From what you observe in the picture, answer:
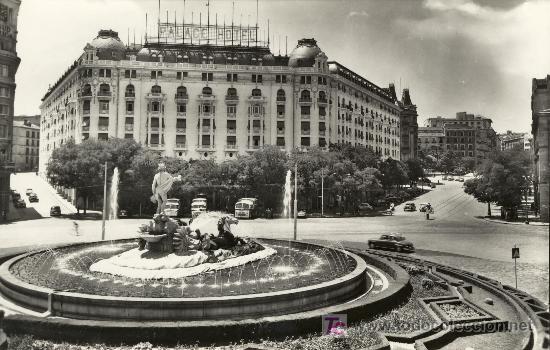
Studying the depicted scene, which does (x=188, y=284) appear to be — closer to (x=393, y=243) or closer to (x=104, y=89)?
(x=393, y=243)

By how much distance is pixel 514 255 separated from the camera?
18844 millimetres

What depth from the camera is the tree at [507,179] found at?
2163 inches

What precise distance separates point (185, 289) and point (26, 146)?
402ft

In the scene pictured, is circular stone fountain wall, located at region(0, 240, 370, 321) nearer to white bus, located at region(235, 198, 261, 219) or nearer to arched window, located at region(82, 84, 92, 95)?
white bus, located at region(235, 198, 261, 219)

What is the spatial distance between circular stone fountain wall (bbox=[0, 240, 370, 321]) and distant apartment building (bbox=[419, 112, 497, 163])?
165m

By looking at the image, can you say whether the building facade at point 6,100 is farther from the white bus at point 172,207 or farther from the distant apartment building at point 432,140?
the distant apartment building at point 432,140

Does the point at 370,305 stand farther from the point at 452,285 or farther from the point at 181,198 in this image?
the point at 181,198

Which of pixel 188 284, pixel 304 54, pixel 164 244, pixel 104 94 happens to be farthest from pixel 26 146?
pixel 188 284

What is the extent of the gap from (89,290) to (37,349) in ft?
12.3

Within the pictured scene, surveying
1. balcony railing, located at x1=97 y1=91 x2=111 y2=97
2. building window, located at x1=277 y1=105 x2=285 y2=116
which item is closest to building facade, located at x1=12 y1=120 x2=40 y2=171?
balcony railing, located at x1=97 y1=91 x2=111 y2=97

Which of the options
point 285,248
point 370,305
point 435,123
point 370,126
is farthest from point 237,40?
point 435,123

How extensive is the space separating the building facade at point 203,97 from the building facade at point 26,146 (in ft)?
120

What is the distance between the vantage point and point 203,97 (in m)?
80.3

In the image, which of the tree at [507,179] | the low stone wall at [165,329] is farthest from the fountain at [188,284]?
the tree at [507,179]
